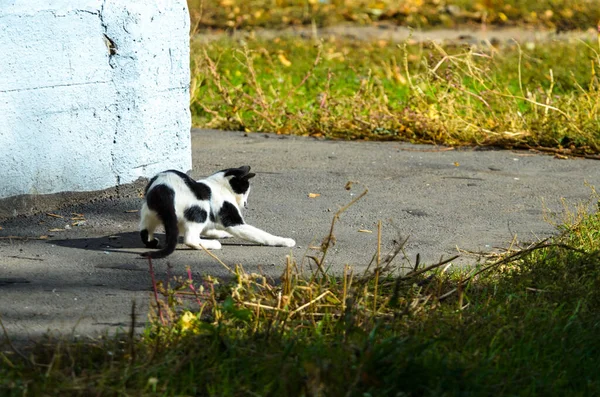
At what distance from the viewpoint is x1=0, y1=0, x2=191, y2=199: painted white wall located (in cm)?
504

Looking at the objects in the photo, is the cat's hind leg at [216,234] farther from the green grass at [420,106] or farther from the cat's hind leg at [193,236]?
the green grass at [420,106]

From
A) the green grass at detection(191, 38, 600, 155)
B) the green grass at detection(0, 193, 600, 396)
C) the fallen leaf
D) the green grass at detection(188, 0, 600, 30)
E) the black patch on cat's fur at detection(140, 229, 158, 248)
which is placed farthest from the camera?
the green grass at detection(188, 0, 600, 30)

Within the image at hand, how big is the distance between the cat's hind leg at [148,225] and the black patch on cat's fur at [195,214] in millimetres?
142

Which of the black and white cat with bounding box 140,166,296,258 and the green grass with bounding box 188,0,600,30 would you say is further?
the green grass with bounding box 188,0,600,30

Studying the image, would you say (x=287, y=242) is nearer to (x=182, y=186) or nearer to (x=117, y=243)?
(x=182, y=186)

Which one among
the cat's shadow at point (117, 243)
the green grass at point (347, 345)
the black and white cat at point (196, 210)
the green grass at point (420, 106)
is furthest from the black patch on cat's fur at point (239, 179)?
the green grass at point (420, 106)

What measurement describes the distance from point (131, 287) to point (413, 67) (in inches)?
291

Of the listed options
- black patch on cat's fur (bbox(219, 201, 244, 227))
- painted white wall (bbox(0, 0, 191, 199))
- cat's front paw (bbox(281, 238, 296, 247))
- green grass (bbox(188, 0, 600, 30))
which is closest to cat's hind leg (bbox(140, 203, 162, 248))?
black patch on cat's fur (bbox(219, 201, 244, 227))

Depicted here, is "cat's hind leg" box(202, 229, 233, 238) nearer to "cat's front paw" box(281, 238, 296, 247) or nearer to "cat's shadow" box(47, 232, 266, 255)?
"cat's shadow" box(47, 232, 266, 255)

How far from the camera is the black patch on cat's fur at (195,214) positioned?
463cm

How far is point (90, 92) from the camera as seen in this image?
5.37 m

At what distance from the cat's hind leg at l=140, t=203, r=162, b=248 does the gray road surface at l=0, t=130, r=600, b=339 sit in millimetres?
64

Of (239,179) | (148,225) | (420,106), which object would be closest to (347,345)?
(148,225)

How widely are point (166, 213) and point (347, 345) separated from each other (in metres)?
1.61
